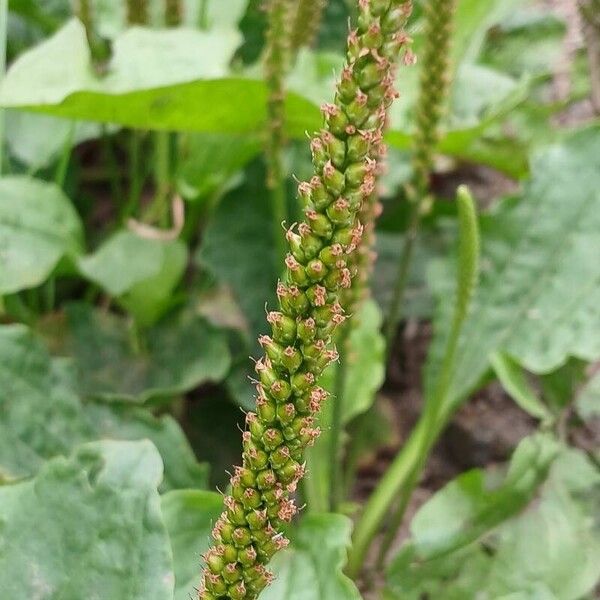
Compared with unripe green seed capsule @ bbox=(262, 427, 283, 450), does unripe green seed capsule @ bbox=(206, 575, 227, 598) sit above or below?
below

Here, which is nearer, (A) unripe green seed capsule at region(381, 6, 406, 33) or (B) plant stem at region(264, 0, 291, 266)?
(A) unripe green seed capsule at region(381, 6, 406, 33)

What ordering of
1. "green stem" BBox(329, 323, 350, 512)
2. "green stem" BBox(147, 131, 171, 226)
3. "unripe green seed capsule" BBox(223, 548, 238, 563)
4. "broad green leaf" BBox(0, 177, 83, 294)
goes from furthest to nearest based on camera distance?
"green stem" BBox(147, 131, 171, 226), "broad green leaf" BBox(0, 177, 83, 294), "green stem" BBox(329, 323, 350, 512), "unripe green seed capsule" BBox(223, 548, 238, 563)

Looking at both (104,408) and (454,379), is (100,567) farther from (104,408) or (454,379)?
(454,379)

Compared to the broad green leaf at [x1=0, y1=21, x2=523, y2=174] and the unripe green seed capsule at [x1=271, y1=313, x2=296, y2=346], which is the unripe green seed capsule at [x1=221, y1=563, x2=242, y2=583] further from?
the broad green leaf at [x1=0, y1=21, x2=523, y2=174]

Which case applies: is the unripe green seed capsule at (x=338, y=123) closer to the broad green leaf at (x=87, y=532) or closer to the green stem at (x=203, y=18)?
the broad green leaf at (x=87, y=532)

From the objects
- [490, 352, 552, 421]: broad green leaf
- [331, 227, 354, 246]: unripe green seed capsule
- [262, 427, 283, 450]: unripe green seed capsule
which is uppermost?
[331, 227, 354, 246]: unripe green seed capsule

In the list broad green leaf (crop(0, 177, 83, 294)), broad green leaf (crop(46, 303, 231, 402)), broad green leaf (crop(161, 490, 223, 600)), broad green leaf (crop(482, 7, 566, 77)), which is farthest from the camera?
broad green leaf (crop(482, 7, 566, 77))

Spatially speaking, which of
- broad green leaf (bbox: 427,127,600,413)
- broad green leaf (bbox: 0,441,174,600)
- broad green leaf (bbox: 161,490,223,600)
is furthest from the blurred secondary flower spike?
broad green leaf (bbox: 427,127,600,413)
